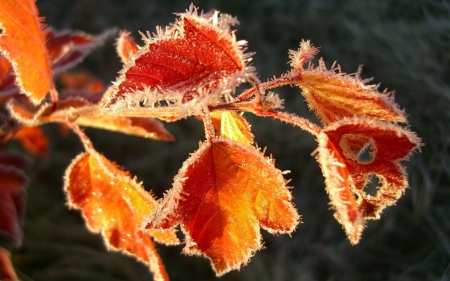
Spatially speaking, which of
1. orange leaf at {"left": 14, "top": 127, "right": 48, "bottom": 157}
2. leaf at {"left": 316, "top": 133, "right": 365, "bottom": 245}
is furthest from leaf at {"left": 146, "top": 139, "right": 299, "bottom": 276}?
orange leaf at {"left": 14, "top": 127, "right": 48, "bottom": 157}

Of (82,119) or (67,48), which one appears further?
(67,48)

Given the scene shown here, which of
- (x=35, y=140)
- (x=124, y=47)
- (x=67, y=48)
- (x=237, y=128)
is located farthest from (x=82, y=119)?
(x=35, y=140)

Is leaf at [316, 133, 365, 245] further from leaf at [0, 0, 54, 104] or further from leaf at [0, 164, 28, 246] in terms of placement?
leaf at [0, 164, 28, 246]

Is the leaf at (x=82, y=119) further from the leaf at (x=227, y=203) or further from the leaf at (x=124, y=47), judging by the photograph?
the leaf at (x=227, y=203)

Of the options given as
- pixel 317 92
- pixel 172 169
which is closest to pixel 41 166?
pixel 172 169

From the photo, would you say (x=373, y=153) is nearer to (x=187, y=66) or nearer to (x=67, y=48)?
(x=187, y=66)

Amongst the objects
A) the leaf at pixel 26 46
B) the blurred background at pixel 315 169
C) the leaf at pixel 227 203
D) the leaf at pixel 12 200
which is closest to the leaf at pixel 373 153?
the leaf at pixel 227 203
